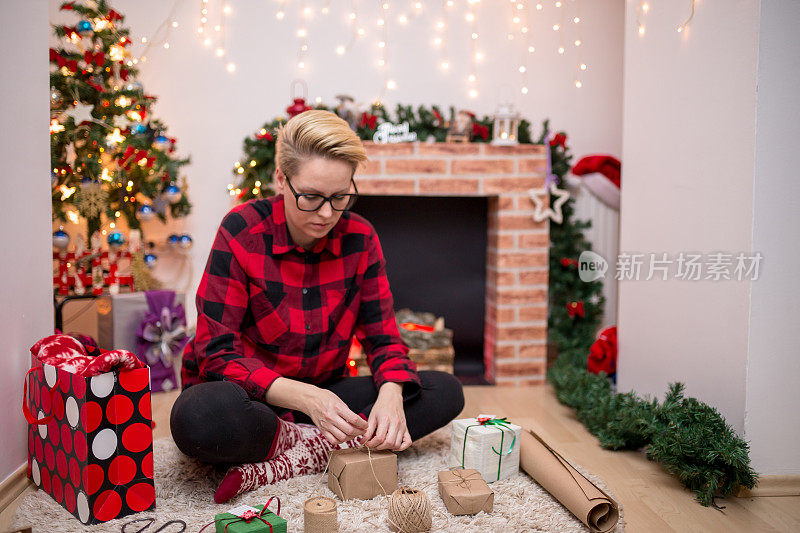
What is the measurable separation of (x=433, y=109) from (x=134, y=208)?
4.59 ft

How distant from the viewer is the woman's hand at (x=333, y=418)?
134cm

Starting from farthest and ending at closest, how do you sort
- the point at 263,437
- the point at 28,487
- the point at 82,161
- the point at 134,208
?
the point at 134,208 → the point at 82,161 → the point at 28,487 → the point at 263,437

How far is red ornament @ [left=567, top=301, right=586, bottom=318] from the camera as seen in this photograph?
2.92 metres

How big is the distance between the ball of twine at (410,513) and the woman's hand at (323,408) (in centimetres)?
17

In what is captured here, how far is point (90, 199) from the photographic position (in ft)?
8.34

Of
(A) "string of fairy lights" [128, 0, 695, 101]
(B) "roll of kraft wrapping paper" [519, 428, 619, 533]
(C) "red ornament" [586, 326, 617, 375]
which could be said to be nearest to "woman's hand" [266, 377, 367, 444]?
(B) "roll of kraft wrapping paper" [519, 428, 619, 533]

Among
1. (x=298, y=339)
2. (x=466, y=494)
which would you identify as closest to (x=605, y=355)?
(x=466, y=494)

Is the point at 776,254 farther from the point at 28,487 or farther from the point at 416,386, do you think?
the point at 28,487

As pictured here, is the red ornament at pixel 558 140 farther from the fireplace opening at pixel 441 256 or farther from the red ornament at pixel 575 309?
the red ornament at pixel 575 309

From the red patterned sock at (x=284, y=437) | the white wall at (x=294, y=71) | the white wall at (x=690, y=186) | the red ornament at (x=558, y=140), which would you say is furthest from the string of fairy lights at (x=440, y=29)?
the red patterned sock at (x=284, y=437)

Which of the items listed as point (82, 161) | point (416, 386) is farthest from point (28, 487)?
point (82, 161)

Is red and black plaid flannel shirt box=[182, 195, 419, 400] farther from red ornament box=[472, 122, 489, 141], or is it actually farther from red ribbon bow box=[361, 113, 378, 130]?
red ornament box=[472, 122, 489, 141]

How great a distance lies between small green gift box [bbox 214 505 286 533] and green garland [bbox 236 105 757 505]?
1033mm

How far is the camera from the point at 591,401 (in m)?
2.19
